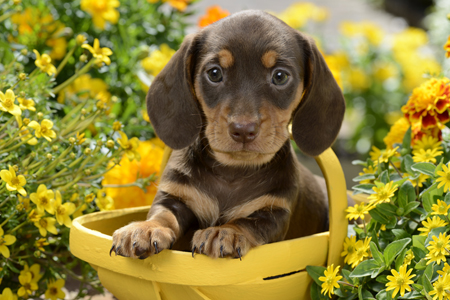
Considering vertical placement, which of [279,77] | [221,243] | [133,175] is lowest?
[133,175]

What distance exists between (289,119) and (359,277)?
27.1 inches

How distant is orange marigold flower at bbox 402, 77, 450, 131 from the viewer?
7.14 feet

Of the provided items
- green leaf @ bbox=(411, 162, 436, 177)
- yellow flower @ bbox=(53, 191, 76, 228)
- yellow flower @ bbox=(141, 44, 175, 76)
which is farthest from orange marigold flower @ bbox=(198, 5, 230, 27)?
green leaf @ bbox=(411, 162, 436, 177)

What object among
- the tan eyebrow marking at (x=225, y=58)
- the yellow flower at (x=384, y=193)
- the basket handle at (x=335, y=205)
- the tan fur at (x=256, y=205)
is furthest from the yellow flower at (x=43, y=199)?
the yellow flower at (x=384, y=193)

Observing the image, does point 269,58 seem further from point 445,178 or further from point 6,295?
point 6,295

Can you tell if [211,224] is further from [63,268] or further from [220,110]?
[63,268]

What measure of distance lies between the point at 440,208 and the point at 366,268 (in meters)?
0.33

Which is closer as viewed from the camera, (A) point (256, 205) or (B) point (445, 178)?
(B) point (445, 178)

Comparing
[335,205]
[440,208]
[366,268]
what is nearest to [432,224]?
[440,208]

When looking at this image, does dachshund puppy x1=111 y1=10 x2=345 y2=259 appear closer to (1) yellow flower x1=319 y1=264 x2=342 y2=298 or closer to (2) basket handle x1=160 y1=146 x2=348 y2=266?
(2) basket handle x1=160 y1=146 x2=348 y2=266

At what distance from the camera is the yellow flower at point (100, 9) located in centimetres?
291

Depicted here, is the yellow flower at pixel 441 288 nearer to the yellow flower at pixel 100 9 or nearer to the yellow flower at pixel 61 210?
the yellow flower at pixel 61 210

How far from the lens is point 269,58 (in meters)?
1.96

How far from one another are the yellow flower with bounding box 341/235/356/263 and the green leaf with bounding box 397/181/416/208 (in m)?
0.23
